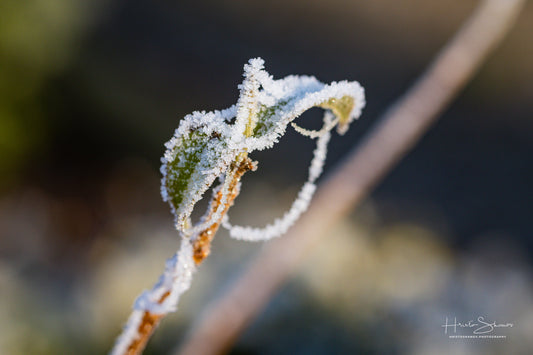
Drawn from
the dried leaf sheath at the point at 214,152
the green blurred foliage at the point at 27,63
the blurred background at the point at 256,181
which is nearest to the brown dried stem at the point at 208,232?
the dried leaf sheath at the point at 214,152

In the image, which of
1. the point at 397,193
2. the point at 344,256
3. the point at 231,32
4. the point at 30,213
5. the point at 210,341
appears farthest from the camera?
the point at 231,32

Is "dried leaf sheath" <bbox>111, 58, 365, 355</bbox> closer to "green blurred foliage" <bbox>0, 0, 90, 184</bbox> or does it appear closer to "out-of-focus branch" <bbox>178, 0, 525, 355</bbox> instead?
"out-of-focus branch" <bbox>178, 0, 525, 355</bbox>

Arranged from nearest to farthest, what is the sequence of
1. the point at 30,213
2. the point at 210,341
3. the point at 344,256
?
the point at 210,341
the point at 344,256
the point at 30,213

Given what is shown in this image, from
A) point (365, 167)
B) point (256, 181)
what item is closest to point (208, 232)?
point (256, 181)

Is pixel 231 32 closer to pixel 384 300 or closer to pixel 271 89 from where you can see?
pixel 384 300

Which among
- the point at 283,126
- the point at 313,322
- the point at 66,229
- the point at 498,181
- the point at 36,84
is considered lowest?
the point at 283,126

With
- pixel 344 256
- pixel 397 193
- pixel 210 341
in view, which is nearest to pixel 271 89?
pixel 210 341

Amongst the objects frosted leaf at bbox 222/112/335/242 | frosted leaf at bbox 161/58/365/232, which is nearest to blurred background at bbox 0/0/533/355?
Result: frosted leaf at bbox 222/112/335/242
